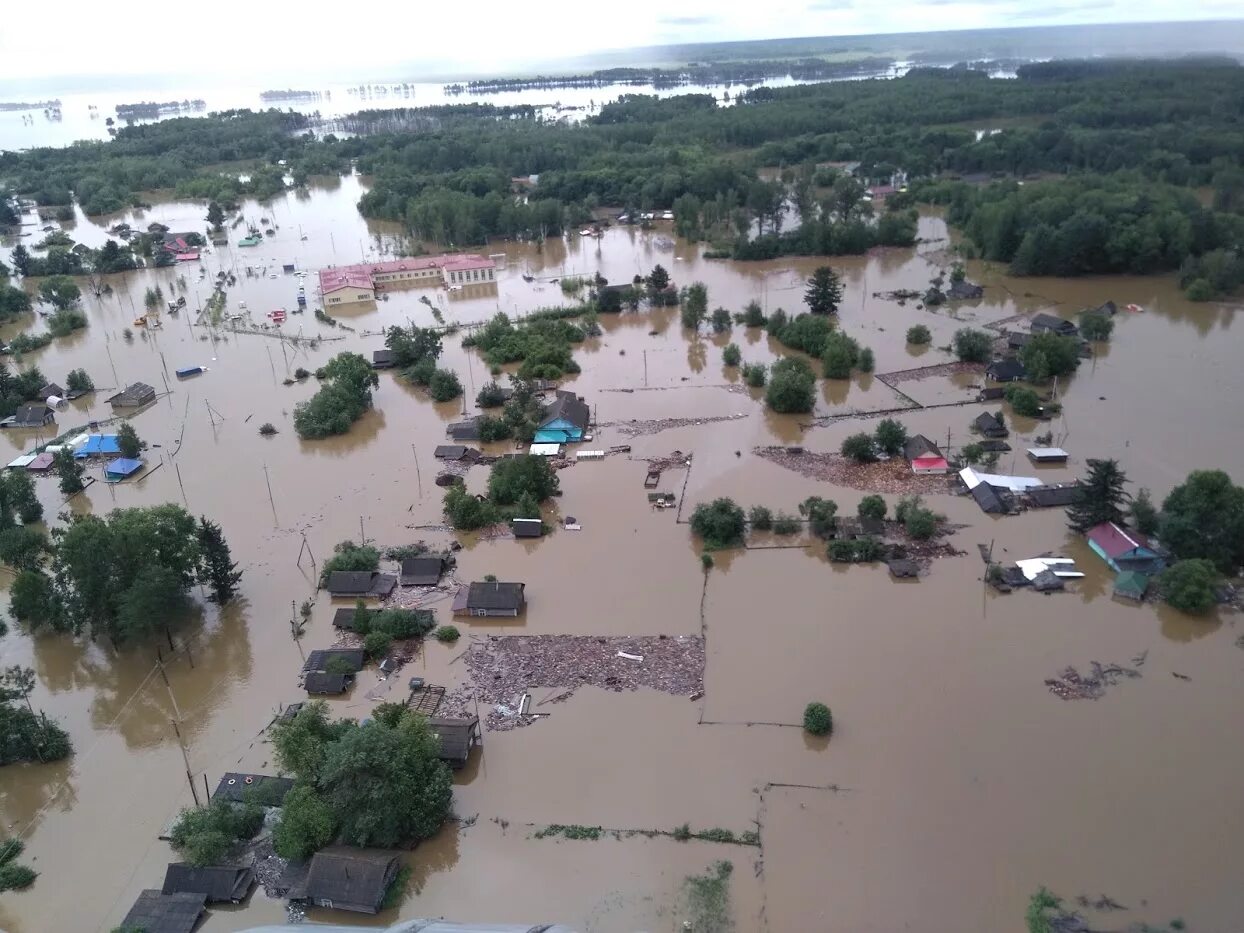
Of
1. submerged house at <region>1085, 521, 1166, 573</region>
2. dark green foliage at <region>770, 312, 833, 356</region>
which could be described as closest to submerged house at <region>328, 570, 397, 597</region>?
submerged house at <region>1085, 521, 1166, 573</region>

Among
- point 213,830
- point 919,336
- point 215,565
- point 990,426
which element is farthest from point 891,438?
point 213,830

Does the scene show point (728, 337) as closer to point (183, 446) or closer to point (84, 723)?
point (183, 446)

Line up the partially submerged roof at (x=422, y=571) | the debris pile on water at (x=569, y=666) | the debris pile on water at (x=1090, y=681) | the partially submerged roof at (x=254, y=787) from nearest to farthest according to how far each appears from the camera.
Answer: the partially submerged roof at (x=254, y=787), the debris pile on water at (x=1090, y=681), the debris pile on water at (x=569, y=666), the partially submerged roof at (x=422, y=571)

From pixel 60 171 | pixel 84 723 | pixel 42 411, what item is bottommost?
pixel 84 723

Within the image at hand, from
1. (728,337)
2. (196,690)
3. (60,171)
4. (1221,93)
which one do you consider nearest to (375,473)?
(196,690)

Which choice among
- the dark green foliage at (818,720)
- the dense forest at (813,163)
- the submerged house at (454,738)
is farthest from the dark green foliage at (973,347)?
the submerged house at (454,738)

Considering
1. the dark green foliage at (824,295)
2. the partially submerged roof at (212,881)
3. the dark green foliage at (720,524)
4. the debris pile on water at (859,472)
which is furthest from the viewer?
the dark green foliage at (824,295)

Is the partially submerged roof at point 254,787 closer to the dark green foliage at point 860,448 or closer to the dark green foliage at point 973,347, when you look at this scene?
the dark green foliage at point 860,448
